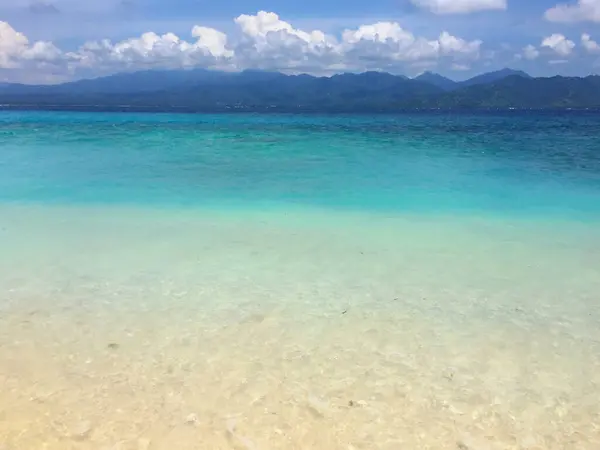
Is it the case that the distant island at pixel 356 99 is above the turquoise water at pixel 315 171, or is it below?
above


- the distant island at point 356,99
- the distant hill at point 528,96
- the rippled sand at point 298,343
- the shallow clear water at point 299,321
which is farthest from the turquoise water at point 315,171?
the distant hill at point 528,96

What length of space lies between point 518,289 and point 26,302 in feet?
16.5

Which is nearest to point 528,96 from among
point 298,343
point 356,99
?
point 356,99

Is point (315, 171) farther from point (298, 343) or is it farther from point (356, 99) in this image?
point (356, 99)

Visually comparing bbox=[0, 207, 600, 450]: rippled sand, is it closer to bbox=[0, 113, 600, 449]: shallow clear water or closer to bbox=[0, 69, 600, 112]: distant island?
bbox=[0, 113, 600, 449]: shallow clear water

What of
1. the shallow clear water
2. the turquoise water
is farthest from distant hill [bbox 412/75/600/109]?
the shallow clear water

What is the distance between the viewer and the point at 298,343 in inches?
190

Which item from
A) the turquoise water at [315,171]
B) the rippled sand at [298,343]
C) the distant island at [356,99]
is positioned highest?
the distant island at [356,99]

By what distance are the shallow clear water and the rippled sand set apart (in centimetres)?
2

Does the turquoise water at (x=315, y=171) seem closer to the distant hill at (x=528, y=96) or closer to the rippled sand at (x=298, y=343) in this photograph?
the rippled sand at (x=298, y=343)

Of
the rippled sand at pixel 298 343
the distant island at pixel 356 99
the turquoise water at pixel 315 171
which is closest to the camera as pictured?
the rippled sand at pixel 298 343

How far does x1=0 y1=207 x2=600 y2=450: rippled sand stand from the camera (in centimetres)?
367

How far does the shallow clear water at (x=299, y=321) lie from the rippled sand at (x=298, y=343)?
0.7 inches

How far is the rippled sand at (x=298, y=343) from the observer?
3666 millimetres
